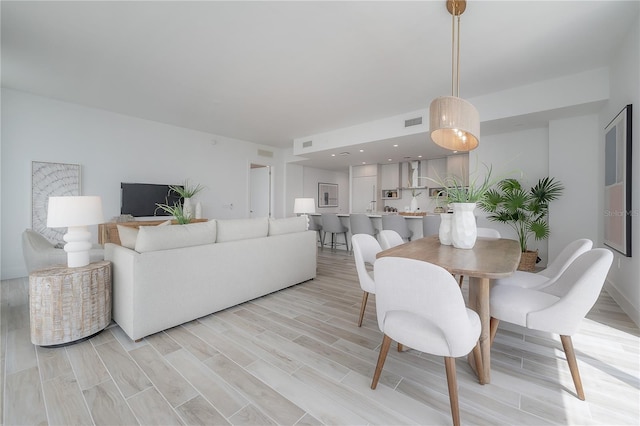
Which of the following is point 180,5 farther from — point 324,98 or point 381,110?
point 381,110

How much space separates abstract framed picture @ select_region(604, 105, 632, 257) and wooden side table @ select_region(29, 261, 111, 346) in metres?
4.94

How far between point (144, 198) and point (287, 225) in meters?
3.28

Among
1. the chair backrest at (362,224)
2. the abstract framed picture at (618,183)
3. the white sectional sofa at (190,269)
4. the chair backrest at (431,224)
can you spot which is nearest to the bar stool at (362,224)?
the chair backrest at (362,224)

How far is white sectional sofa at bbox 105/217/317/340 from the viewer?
2115mm

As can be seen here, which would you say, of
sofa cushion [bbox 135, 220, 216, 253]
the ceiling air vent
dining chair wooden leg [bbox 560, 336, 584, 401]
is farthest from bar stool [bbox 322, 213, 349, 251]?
dining chair wooden leg [bbox 560, 336, 584, 401]

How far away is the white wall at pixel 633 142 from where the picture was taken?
2393 millimetres

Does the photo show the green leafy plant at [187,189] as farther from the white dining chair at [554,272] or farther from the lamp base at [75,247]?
the white dining chair at [554,272]

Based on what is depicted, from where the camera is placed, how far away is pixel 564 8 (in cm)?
223

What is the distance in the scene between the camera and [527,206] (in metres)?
4.20

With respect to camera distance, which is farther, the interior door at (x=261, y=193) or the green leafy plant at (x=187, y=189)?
the interior door at (x=261, y=193)

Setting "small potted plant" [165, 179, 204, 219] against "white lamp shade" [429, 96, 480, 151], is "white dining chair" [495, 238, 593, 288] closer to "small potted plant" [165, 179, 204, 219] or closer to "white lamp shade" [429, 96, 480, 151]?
"white lamp shade" [429, 96, 480, 151]

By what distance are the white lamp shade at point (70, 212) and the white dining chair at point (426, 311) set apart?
2416 millimetres

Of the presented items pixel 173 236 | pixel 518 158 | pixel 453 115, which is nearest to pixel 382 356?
pixel 453 115

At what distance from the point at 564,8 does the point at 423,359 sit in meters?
3.15
